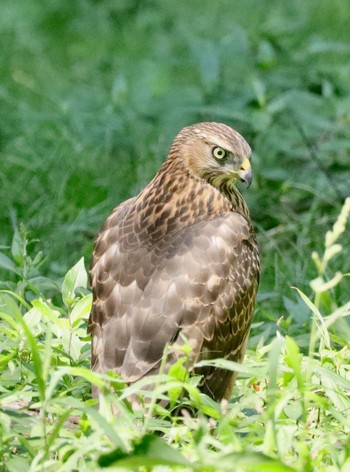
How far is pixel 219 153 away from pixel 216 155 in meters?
0.02

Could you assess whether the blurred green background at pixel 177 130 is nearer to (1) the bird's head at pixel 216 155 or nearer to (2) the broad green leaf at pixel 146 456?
(1) the bird's head at pixel 216 155

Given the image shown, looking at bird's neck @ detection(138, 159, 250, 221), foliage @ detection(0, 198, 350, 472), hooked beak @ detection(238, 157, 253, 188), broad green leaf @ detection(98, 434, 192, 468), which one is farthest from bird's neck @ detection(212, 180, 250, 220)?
broad green leaf @ detection(98, 434, 192, 468)

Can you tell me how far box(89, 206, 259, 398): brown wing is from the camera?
15.5ft

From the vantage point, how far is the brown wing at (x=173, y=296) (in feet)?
15.5

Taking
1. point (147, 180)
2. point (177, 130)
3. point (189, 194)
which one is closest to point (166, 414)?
point (189, 194)

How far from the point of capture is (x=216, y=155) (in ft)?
18.1

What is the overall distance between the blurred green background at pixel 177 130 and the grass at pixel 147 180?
2cm

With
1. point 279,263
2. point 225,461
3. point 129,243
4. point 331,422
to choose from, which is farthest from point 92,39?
point 225,461

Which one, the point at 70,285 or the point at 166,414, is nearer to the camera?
the point at 166,414

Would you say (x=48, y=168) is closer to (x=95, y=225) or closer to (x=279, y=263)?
(x=95, y=225)

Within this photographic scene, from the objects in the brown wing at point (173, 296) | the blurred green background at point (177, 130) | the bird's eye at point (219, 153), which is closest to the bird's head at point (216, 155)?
the bird's eye at point (219, 153)

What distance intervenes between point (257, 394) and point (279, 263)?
2.22m

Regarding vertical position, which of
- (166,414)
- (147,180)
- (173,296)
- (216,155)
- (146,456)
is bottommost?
(147,180)

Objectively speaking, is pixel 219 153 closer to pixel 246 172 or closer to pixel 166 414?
pixel 246 172
